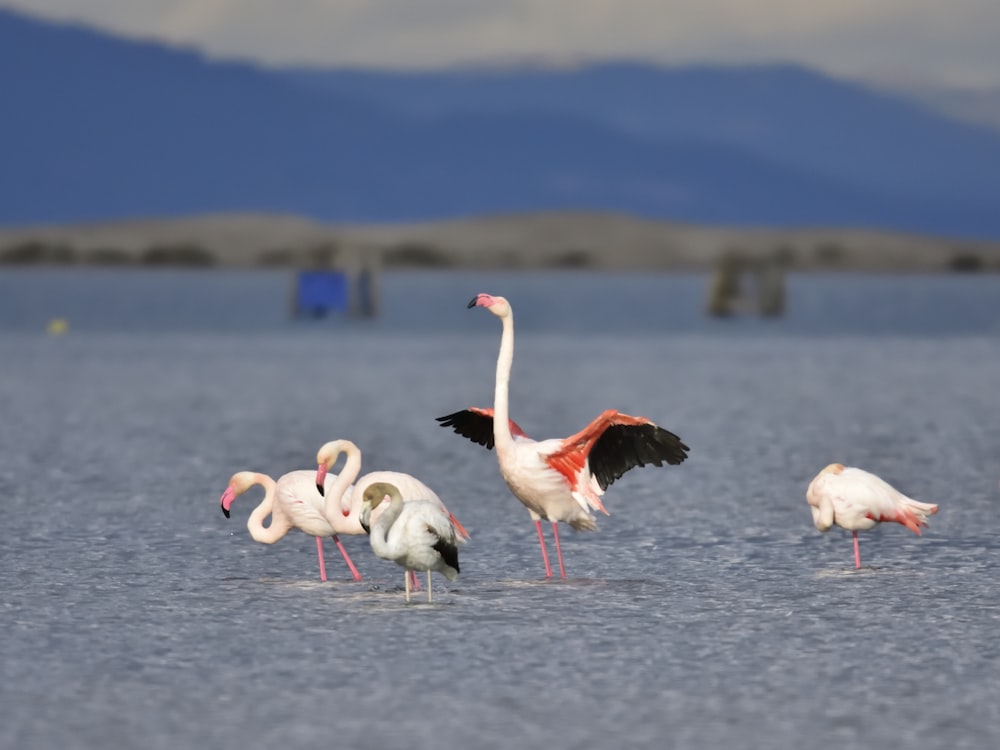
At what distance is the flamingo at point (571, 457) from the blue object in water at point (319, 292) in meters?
53.7

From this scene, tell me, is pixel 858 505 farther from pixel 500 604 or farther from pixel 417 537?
pixel 417 537

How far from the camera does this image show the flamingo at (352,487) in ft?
35.0

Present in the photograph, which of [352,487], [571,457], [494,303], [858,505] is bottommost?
[858,505]

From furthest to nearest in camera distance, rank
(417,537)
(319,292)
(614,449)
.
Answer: (319,292)
(614,449)
(417,537)

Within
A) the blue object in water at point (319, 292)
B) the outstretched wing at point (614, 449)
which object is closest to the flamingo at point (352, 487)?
the outstretched wing at point (614, 449)

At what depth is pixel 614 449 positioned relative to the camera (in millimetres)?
11469

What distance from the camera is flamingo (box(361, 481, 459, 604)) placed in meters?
10.1

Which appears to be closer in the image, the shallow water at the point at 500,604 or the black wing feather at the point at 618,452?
the shallow water at the point at 500,604

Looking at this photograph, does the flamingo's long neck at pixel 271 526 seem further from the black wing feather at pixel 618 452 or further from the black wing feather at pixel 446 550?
the black wing feather at pixel 618 452

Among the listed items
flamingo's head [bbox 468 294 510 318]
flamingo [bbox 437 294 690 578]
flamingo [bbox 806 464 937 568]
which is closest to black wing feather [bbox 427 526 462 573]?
flamingo [bbox 437 294 690 578]

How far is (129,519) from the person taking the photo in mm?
14055

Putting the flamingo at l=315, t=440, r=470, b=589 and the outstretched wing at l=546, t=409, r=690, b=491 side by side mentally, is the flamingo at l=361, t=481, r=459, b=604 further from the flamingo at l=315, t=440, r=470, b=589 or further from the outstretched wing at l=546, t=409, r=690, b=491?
the outstretched wing at l=546, t=409, r=690, b=491

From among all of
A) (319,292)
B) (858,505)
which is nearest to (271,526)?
(858,505)

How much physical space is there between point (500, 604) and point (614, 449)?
1.43 metres
